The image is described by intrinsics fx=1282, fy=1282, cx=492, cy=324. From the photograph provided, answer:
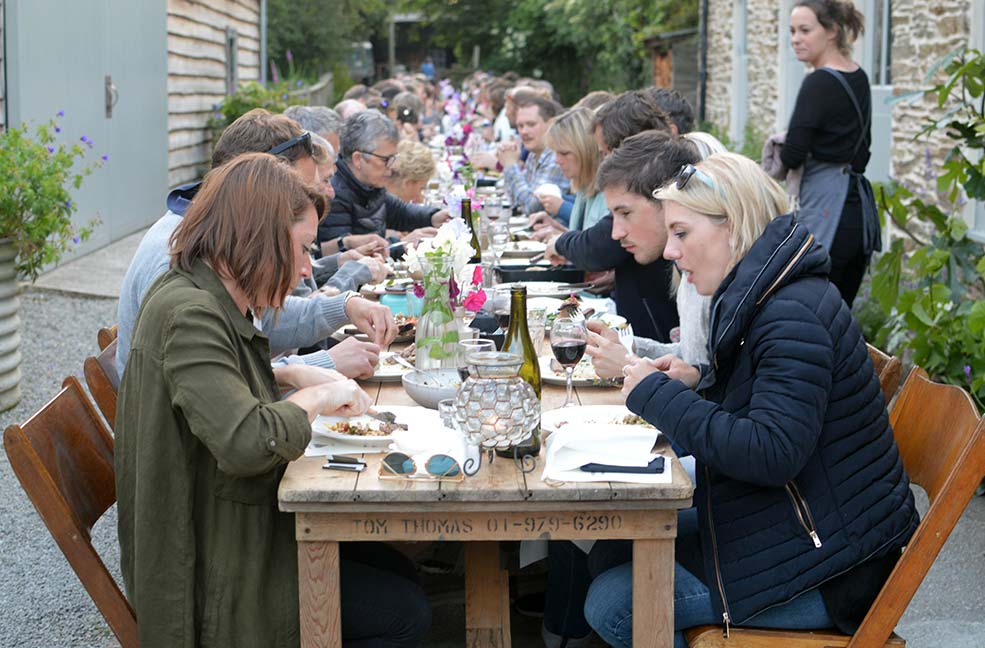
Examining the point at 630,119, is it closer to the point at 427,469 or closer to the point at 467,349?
the point at 467,349

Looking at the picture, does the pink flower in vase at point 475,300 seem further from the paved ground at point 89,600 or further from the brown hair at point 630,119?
the brown hair at point 630,119

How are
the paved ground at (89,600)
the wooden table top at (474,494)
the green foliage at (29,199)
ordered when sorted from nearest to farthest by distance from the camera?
the wooden table top at (474,494) < the paved ground at (89,600) < the green foliage at (29,199)

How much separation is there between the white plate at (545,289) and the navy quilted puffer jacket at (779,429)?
2.12 meters

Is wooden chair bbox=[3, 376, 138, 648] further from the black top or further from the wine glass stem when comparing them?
the black top

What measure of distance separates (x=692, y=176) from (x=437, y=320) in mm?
869

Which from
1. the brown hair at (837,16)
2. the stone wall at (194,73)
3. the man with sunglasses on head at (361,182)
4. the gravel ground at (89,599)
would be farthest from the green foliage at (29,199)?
the stone wall at (194,73)

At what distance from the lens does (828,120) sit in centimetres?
646

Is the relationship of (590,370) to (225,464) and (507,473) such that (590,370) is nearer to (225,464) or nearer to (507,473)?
(507,473)


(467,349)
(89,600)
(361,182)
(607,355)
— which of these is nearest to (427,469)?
(467,349)

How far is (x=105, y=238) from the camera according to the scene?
469 inches

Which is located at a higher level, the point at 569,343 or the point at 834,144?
the point at 834,144

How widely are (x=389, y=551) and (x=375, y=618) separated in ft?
1.27

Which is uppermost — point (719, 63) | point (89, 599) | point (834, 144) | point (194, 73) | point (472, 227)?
point (719, 63)

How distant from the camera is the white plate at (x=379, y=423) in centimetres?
287
